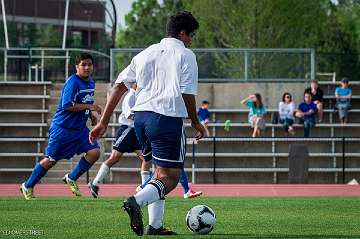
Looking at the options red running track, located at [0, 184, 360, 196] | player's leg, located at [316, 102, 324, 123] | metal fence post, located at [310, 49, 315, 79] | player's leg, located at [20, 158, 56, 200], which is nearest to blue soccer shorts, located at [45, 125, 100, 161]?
player's leg, located at [20, 158, 56, 200]

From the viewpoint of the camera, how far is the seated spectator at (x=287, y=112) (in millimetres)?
31141

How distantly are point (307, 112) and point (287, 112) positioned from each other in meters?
0.61

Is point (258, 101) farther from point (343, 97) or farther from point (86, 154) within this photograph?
point (86, 154)

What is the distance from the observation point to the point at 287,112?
31422mm

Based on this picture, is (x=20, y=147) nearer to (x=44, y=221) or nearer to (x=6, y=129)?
(x=6, y=129)

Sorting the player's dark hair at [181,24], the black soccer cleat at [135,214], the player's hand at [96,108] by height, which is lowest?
Answer: the black soccer cleat at [135,214]

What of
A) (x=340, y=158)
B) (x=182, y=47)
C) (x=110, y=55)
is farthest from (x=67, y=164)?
(x=182, y=47)

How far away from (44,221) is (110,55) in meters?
19.6

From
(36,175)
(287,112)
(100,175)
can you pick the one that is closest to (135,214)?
(36,175)

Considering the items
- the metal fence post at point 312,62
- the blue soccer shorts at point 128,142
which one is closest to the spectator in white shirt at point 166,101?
the blue soccer shorts at point 128,142

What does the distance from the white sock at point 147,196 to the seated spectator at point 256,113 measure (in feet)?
65.6

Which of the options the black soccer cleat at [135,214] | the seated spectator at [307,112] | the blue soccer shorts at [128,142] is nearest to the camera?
the black soccer cleat at [135,214]

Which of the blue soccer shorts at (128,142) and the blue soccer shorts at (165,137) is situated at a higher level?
the blue soccer shorts at (165,137)

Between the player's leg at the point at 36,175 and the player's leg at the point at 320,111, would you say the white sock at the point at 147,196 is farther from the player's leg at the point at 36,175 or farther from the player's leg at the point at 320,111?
the player's leg at the point at 320,111
